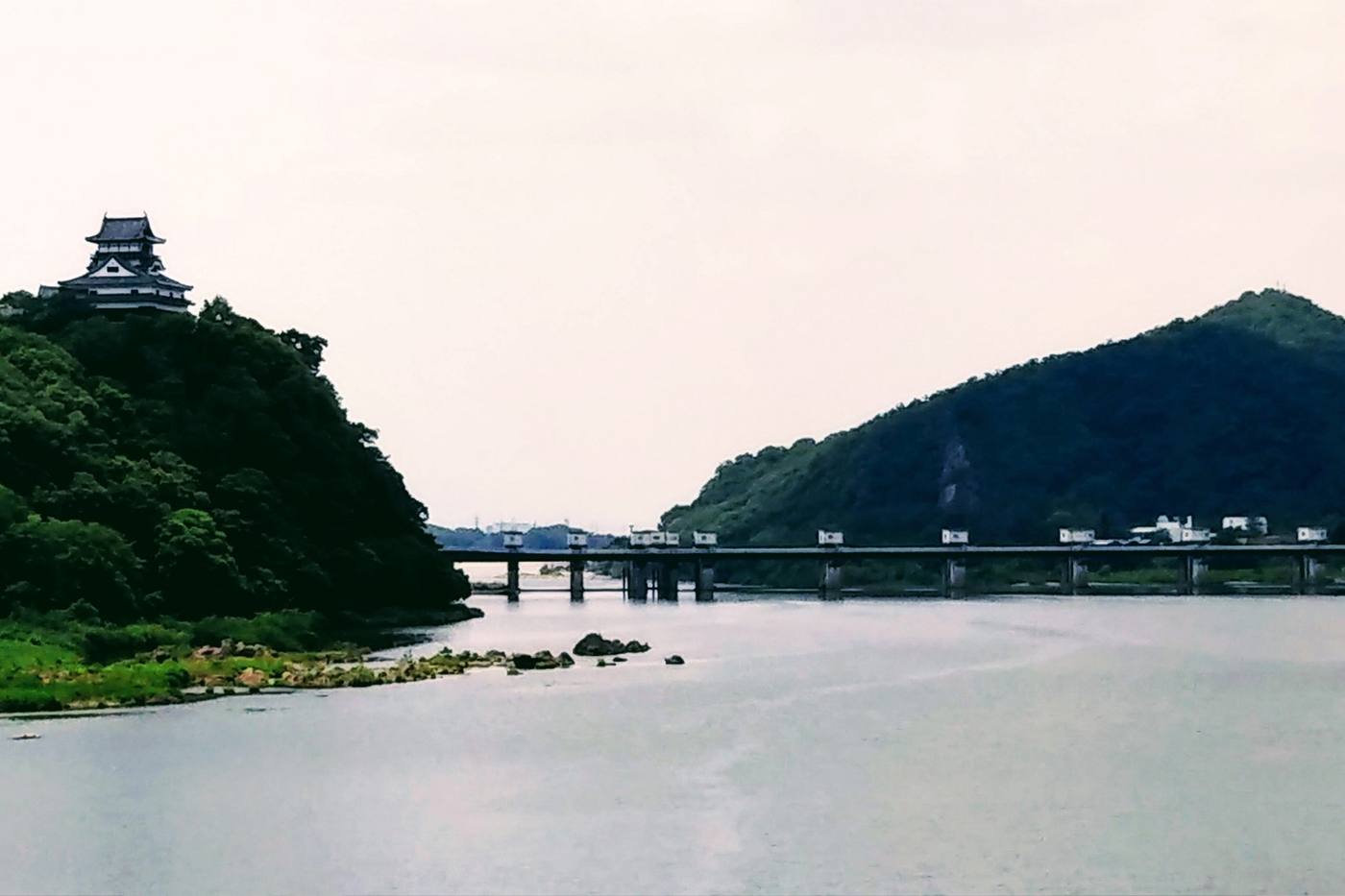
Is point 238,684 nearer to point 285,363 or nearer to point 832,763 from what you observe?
point 832,763

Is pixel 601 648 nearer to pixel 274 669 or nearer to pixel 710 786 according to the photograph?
pixel 274 669

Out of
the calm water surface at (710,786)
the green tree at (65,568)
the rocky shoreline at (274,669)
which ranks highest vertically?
the green tree at (65,568)

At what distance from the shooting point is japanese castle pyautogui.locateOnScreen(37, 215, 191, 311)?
16738 cm

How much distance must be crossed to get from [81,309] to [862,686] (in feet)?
290

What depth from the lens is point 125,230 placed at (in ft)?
558

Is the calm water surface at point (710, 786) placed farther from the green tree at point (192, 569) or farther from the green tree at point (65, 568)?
the green tree at point (192, 569)

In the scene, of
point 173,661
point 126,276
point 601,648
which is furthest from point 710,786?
point 126,276

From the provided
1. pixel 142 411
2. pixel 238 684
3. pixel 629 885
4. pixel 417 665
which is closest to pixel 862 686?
pixel 417 665

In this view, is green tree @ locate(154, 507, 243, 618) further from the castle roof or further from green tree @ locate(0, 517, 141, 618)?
the castle roof

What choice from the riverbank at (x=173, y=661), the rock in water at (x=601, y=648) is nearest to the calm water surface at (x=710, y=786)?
the riverbank at (x=173, y=661)

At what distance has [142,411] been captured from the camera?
139 metres

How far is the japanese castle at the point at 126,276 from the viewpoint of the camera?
167 metres

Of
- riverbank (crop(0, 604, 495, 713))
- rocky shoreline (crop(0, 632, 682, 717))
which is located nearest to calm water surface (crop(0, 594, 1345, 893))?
rocky shoreline (crop(0, 632, 682, 717))

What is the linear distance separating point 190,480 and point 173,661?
33421mm
